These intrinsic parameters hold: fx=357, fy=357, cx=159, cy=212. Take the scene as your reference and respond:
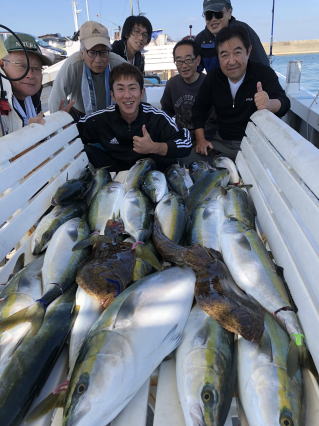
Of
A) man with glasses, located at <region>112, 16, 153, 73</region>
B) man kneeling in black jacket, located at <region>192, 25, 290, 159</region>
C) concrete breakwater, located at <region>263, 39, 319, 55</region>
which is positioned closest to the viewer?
man kneeling in black jacket, located at <region>192, 25, 290, 159</region>

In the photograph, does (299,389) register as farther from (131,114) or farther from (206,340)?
(131,114)

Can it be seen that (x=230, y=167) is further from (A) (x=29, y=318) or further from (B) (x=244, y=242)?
(A) (x=29, y=318)

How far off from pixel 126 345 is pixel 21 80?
258cm

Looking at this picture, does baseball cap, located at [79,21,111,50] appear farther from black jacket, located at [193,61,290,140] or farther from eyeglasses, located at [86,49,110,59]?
black jacket, located at [193,61,290,140]

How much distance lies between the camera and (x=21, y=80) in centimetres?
303

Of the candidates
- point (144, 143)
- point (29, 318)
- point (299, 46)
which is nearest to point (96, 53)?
point (144, 143)

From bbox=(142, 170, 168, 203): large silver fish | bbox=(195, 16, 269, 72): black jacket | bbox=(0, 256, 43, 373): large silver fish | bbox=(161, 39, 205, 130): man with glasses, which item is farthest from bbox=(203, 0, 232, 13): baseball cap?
bbox=(0, 256, 43, 373): large silver fish

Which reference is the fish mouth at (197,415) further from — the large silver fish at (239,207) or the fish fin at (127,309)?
the large silver fish at (239,207)

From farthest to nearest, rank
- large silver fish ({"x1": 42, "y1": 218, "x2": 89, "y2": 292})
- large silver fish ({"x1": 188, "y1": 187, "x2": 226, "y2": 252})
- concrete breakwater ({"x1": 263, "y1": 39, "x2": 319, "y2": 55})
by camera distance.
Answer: concrete breakwater ({"x1": 263, "y1": 39, "x2": 319, "y2": 55}) < large silver fish ({"x1": 188, "y1": 187, "x2": 226, "y2": 252}) < large silver fish ({"x1": 42, "y1": 218, "x2": 89, "y2": 292})

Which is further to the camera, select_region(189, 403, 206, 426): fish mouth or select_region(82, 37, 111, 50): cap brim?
select_region(82, 37, 111, 50): cap brim

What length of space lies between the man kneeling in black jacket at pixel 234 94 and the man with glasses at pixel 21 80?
166 cm

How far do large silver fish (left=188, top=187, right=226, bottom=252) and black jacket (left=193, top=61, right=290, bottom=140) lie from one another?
1.61 meters

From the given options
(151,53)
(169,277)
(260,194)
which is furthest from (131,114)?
(151,53)

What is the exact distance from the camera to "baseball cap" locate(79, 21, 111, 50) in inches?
149
